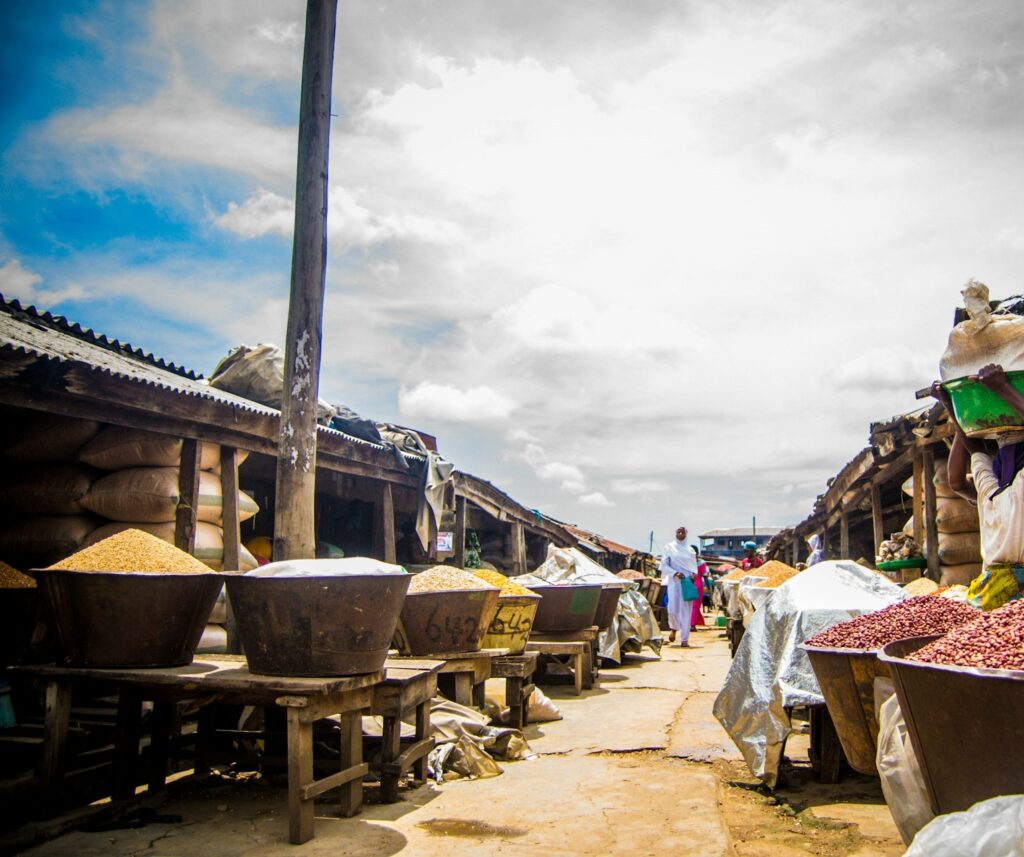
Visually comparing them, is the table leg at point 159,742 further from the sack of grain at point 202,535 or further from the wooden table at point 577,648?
the wooden table at point 577,648

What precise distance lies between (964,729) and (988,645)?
0.32 meters

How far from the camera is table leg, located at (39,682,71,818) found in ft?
12.9

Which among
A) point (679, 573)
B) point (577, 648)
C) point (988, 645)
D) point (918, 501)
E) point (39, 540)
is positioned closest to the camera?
point (988, 645)

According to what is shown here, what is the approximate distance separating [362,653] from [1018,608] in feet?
8.92

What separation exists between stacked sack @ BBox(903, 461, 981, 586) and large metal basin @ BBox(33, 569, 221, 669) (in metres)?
6.25

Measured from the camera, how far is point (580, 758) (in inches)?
218

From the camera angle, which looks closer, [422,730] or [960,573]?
[422,730]

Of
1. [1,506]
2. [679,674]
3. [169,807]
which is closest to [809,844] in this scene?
[169,807]

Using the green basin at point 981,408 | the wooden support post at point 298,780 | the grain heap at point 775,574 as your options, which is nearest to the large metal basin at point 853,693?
the green basin at point 981,408

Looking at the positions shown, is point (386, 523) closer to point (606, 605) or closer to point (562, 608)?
point (562, 608)

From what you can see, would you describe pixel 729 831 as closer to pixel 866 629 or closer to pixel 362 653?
pixel 866 629

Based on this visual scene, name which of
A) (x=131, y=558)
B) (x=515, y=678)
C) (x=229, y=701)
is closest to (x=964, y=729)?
(x=229, y=701)

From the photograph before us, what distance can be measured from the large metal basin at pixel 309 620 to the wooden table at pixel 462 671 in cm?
154

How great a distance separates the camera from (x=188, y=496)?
655 cm
